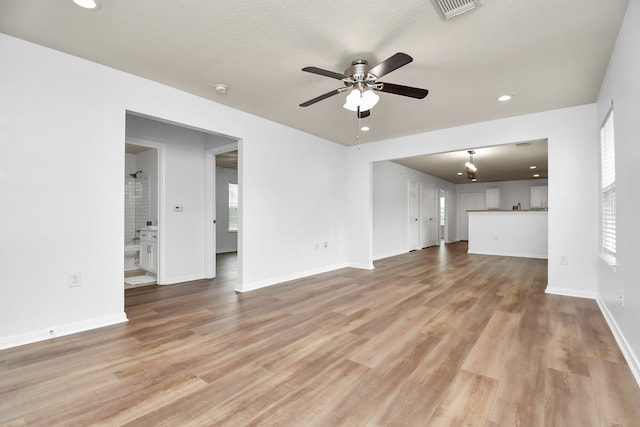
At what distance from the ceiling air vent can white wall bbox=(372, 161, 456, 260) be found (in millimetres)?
4892

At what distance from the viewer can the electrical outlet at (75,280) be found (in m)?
2.60

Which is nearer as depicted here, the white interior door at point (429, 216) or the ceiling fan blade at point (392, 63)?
the ceiling fan blade at point (392, 63)

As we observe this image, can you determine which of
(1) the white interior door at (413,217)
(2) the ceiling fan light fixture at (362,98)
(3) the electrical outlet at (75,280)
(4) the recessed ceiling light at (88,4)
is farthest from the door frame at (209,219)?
(1) the white interior door at (413,217)

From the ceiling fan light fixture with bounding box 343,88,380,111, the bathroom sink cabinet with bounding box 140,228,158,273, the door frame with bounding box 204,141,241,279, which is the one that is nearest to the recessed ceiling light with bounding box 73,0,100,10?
the ceiling fan light fixture with bounding box 343,88,380,111

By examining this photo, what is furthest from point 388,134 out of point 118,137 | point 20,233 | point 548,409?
point 20,233

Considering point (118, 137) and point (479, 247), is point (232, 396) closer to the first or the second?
point (118, 137)

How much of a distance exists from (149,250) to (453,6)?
540 centimetres

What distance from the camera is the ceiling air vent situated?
1.91 m

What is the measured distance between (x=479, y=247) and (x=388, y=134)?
495 centimetres

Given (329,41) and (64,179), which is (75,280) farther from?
(329,41)

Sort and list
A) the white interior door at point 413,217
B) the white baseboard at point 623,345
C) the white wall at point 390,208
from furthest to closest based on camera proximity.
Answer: the white interior door at point 413,217, the white wall at point 390,208, the white baseboard at point 623,345

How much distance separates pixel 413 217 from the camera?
870 cm

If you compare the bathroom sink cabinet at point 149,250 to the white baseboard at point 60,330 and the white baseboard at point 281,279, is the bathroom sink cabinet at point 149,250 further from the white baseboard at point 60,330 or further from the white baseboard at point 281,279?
the white baseboard at point 60,330

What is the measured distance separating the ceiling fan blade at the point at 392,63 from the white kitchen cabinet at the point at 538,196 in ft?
35.9
